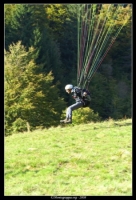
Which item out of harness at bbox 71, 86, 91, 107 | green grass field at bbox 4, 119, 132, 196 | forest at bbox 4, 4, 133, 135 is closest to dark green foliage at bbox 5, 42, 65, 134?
forest at bbox 4, 4, 133, 135

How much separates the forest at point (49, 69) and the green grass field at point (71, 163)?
55.4 ft

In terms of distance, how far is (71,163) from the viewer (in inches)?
484

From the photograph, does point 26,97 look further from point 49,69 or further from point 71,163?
point 71,163

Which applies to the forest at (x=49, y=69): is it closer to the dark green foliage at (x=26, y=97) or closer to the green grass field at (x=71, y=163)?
the dark green foliage at (x=26, y=97)

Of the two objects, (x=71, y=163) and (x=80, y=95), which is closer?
(x=71, y=163)

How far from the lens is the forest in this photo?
3394 cm

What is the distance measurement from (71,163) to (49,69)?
34.9 metres

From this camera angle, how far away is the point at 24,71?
118 ft

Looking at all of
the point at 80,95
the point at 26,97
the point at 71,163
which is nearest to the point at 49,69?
the point at 26,97

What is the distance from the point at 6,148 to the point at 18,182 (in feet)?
11.7

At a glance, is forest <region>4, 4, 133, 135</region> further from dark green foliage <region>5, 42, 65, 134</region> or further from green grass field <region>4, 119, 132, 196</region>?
green grass field <region>4, 119, 132, 196</region>

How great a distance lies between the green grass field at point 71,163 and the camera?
34.6ft

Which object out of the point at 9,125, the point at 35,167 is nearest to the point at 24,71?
the point at 9,125

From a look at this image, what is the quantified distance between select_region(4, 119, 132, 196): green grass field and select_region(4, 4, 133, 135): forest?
16.9 meters
